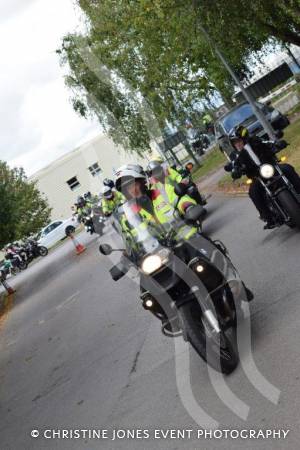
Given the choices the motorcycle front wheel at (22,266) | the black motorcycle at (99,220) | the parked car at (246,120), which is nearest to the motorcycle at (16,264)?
the motorcycle front wheel at (22,266)

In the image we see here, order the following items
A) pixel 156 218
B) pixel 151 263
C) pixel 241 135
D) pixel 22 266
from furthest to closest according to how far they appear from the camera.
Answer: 1. pixel 22 266
2. pixel 241 135
3. pixel 156 218
4. pixel 151 263

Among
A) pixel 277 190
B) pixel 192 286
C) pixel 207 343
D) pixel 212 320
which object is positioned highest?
pixel 192 286

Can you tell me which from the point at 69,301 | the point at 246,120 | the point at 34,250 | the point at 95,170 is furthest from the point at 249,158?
the point at 95,170

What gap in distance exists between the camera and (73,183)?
207 feet

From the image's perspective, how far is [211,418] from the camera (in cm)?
503

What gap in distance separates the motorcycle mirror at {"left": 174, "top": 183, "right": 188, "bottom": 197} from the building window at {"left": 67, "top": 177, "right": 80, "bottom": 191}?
188ft

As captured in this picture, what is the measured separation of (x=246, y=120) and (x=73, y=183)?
147ft

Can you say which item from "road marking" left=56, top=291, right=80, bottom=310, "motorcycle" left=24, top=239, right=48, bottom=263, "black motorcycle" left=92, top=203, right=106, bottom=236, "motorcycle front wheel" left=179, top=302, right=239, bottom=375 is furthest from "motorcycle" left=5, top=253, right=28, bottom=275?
"motorcycle front wheel" left=179, top=302, right=239, bottom=375

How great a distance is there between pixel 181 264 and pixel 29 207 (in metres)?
52.4

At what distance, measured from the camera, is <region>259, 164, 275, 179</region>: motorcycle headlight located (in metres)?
8.64

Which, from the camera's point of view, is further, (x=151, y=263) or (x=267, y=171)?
(x=267, y=171)

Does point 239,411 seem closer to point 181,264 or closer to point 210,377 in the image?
point 210,377

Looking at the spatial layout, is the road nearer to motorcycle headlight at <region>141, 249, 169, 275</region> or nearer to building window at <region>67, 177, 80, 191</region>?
motorcycle headlight at <region>141, 249, 169, 275</region>

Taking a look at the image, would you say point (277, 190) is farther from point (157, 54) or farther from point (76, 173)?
point (76, 173)
